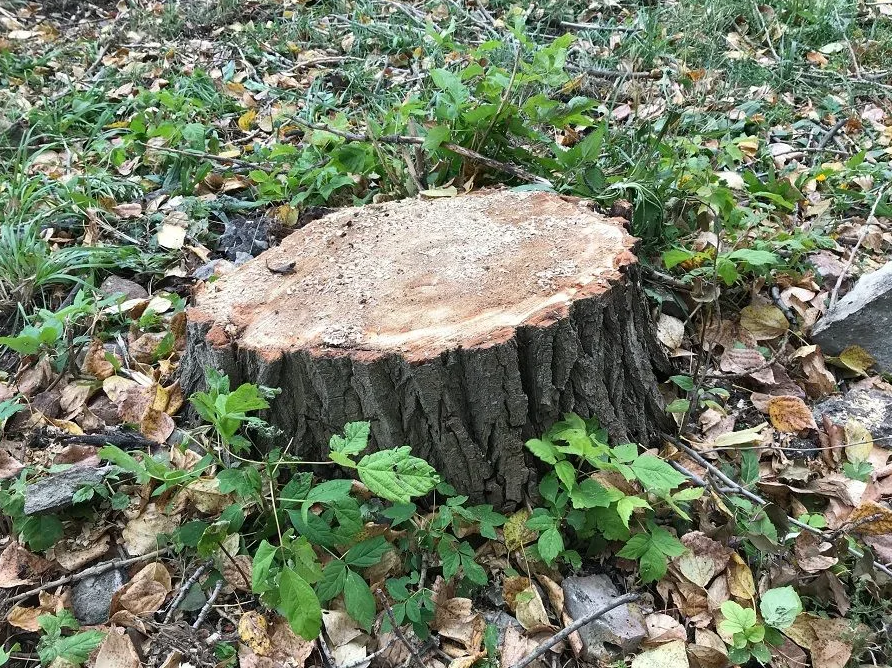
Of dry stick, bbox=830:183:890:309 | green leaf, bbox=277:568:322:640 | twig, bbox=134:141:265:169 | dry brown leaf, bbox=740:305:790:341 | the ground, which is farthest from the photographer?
twig, bbox=134:141:265:169

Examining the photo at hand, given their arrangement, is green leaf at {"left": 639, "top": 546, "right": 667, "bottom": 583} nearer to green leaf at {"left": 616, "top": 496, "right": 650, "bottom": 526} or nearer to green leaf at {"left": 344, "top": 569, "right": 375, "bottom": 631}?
green leaf at {"left": 616, "top": 496, "right": 650, "bottom": 526}

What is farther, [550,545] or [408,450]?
[550,545]

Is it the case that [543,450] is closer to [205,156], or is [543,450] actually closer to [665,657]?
[665,657]

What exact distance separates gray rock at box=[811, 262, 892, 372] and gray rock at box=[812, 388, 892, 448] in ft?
0.60

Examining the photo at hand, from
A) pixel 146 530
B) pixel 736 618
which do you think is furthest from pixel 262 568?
pixel 736 618

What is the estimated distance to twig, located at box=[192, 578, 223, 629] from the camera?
1.74 meters

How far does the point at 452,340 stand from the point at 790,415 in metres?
1.23

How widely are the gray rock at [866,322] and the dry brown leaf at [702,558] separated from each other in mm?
1040

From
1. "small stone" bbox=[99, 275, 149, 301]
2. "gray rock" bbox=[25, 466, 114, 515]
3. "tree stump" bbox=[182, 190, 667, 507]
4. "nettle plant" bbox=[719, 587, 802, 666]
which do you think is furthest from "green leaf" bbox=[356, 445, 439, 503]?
"small stone" bbox=[99, 275, 149, 301]

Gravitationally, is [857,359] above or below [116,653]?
above

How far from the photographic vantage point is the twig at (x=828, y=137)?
3428mm

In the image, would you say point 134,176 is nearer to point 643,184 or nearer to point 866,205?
point 643,184

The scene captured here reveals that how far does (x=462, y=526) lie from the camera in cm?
190

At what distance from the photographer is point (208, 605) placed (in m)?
1.77
